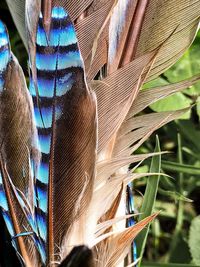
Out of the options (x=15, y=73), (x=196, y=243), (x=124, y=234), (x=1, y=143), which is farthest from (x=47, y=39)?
(x=196, y=243)

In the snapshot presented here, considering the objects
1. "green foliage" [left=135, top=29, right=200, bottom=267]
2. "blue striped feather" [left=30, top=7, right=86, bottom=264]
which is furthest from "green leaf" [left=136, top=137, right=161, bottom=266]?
"blue striped feather" [left=30, top=7, right=86, bottom=264]

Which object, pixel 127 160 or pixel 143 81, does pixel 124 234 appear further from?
pixel 143 81

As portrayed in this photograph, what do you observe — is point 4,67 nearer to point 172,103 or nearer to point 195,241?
point 172,103

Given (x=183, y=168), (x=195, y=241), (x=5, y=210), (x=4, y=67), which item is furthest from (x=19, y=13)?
(x=195, y=241)

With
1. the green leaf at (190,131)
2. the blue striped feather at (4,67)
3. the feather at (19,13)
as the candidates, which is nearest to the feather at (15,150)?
the blue striped feather at (4,67)

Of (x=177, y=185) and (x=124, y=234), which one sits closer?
(x=124, y=234)

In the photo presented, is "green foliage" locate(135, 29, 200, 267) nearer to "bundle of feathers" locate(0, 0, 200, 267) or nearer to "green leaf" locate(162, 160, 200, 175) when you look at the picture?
"green leaf" locate(162, 160, 200, 175)
